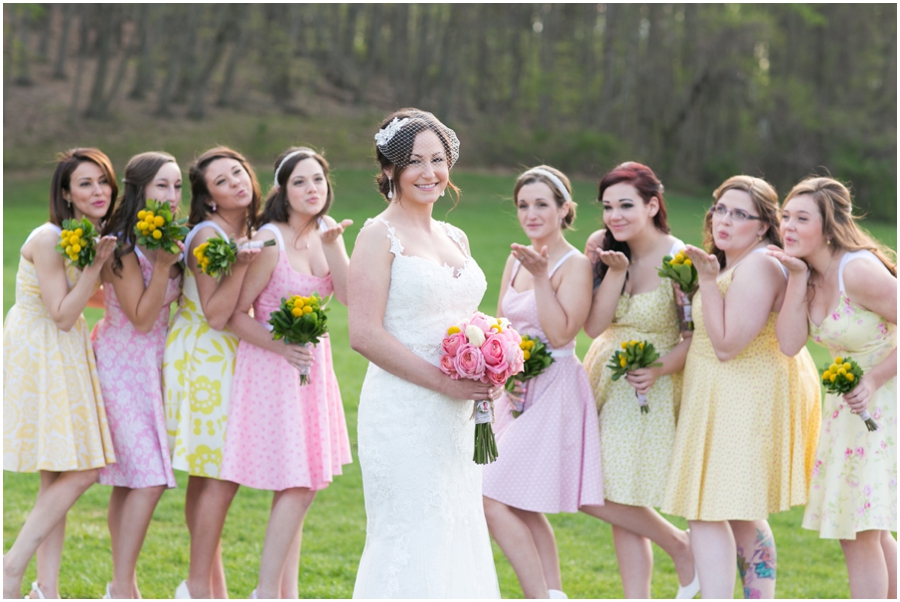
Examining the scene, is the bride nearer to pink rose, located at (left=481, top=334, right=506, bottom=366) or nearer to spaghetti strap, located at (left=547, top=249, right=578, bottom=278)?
pink rose, located at (left=481, top=334, right=506, bottom=366)

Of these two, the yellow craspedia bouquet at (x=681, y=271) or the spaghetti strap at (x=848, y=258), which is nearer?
the spaghetti strap at (x=848, y=258)

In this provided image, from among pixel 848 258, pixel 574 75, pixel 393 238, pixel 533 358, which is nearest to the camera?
pixel 393 238

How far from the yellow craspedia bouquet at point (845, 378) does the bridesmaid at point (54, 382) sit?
3.96m

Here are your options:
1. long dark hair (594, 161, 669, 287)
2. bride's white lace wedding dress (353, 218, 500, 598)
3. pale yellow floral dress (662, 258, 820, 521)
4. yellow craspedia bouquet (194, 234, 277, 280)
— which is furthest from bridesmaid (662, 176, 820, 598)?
yellow craspedia bouquet (194, 234, 277, 280)

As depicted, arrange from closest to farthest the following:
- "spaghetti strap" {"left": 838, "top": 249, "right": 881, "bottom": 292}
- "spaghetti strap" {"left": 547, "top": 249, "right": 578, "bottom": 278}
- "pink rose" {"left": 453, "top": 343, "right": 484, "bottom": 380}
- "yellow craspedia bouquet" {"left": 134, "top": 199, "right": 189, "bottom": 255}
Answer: "pink rose" {"left": 453, "top": 343, "right": 484, "bottom": 380} < "spaghetti strap" {"left": 838, "top": 249, "right": 881, "bottom": 292} < "yellow craspedia bouquet" {"left": 134, "top": 199, "right": 189, "bottom": 255} < "spaghetti strap" {"left": 547, "top": 249, "right": 578, "bottom": 278}

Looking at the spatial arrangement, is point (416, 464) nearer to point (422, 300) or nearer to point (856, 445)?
point (422, 300)

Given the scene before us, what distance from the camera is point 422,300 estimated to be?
409cm

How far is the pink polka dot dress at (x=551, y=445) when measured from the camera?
17.5 ft

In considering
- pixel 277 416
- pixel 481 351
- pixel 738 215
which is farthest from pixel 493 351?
pixel 738 215

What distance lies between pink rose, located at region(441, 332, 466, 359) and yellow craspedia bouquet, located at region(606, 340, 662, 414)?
1.61 metres

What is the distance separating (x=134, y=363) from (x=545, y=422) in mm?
2464

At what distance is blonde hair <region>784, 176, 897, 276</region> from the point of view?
4.97 metres

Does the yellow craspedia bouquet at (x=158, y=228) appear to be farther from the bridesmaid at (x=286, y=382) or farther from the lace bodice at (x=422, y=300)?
the lace bodice at (x=422, y=300)

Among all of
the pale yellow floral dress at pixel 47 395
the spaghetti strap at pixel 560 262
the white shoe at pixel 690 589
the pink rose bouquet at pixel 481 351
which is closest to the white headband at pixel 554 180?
the spaghetti strap at pixel 560 262
